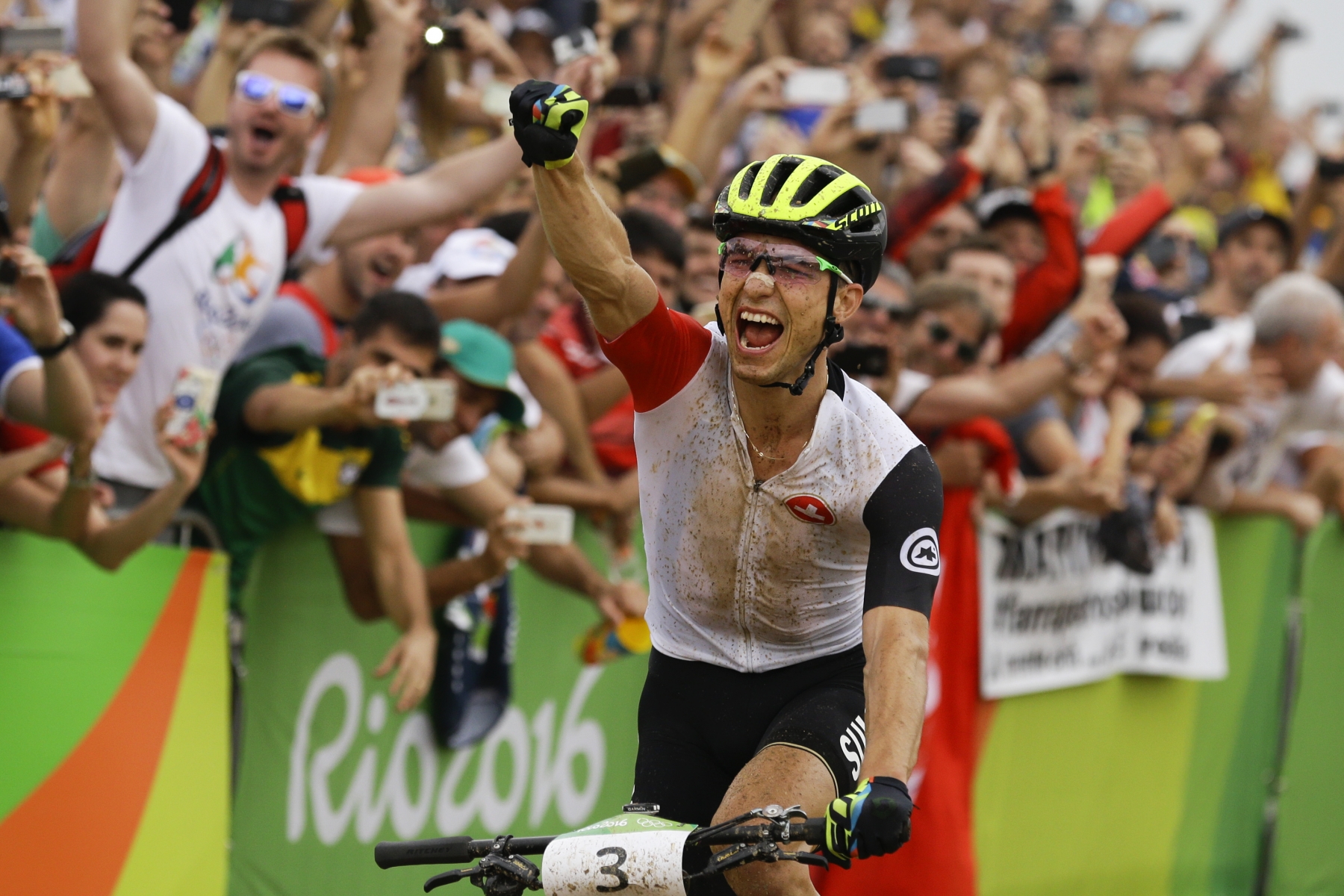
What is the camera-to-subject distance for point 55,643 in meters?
5.86

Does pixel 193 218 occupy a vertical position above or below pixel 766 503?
above

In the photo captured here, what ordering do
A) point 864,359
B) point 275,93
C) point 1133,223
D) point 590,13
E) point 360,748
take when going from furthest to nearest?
point 1133,223 → point 864,359 → point 590,13 → point 360,748 → point 275,93

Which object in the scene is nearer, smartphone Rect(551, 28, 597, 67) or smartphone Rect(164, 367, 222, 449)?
smartphone Rect(164, 367, 222, 449)

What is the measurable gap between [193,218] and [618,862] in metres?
3.50

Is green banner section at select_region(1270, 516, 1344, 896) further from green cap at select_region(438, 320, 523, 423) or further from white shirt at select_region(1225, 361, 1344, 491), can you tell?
green cap at select_region(438, 320, 523, 423)

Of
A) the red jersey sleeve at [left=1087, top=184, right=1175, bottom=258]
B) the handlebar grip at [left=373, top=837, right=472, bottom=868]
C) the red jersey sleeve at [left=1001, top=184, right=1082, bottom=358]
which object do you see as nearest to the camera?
the handlebar grip at [left=373, top=837, right=472, bottom=868]

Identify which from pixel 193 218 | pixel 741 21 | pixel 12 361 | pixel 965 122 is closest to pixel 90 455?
pixel 12 361

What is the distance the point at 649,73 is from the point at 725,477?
730 cm

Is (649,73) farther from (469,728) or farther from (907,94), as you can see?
(469,728)

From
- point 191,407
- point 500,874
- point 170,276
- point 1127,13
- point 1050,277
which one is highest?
point 1127,13

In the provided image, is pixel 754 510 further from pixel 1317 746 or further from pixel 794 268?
A: pixel 1317 746

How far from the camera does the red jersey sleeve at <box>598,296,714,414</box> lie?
4.53m

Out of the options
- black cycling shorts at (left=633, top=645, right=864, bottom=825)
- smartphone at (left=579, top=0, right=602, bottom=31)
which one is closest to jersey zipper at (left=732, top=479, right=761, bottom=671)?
black cycling shorts at (left=633, top=645, right=864, bottom=825)

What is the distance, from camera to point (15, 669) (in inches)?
225
